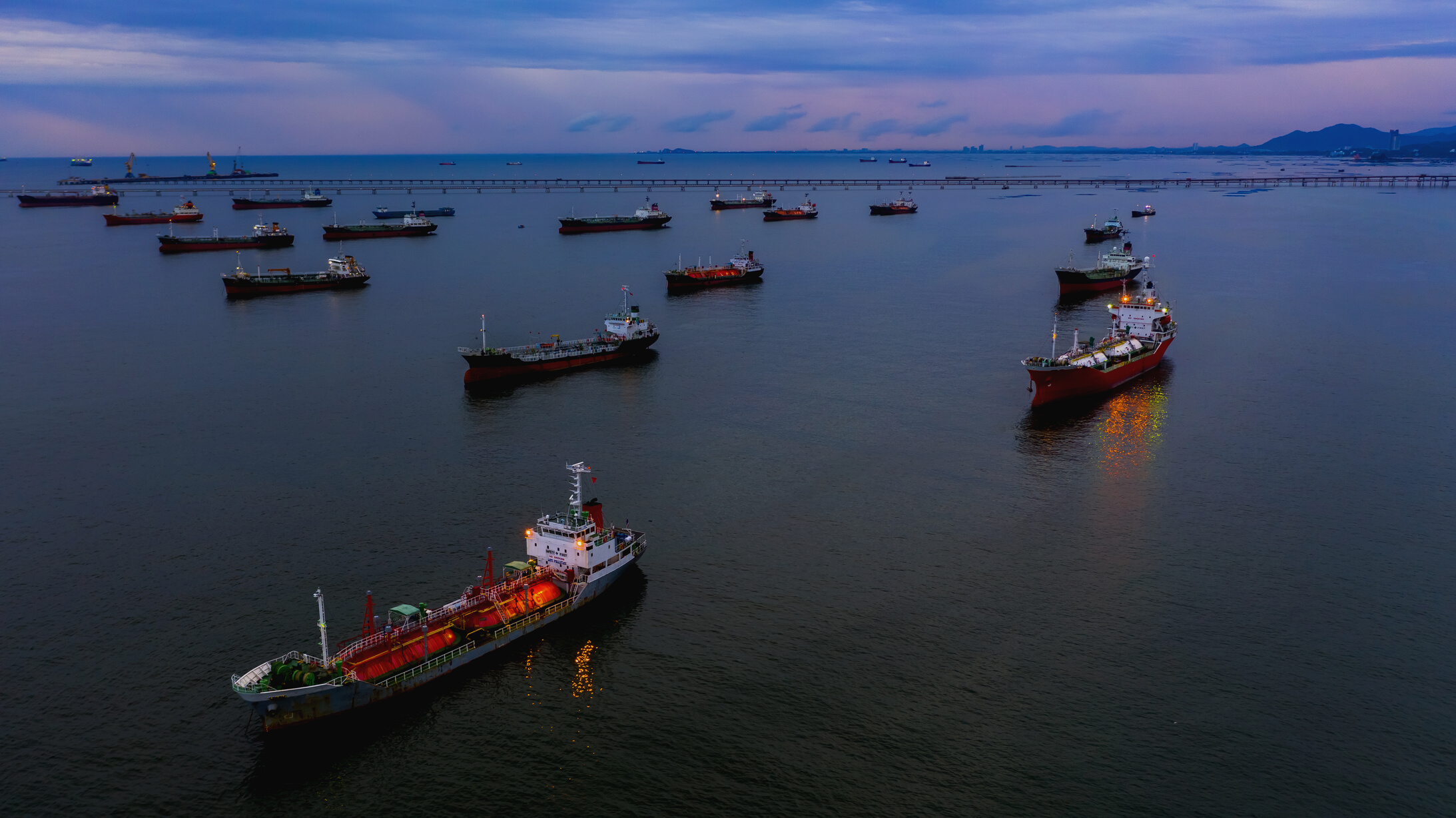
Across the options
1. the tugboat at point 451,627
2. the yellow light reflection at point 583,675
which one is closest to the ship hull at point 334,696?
the tugboat at point 451,627

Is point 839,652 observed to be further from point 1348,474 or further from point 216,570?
point 1348,474

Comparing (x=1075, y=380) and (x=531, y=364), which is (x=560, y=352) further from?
(x=1075, y=380)

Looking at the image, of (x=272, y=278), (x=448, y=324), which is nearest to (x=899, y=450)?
(x=448, y=324)

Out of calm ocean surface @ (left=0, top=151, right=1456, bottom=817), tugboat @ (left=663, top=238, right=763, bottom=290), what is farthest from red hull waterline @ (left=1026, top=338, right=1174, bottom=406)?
tugboat @ (left=663, top=238, right=763, bottom=290)

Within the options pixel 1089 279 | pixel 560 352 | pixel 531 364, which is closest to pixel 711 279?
pixel 560 352

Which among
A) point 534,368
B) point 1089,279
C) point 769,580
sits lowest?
point 769,580

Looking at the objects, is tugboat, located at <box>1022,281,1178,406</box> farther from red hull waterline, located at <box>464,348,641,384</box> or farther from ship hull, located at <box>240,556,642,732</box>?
ship hull, located at <box>240,556,642,732</box>
